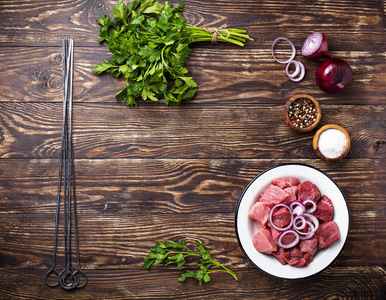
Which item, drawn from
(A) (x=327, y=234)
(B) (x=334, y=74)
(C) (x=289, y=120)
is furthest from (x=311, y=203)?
(B) (x=334, y=74)

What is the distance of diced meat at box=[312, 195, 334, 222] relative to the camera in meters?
1.65

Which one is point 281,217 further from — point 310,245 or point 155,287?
point 155,287

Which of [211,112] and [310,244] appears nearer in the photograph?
[310,244]

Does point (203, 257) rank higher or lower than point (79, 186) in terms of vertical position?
lower

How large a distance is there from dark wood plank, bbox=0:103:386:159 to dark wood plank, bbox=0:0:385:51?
381 millimetres

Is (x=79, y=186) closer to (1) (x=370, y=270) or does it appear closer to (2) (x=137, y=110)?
(2) (x=137, y=110)

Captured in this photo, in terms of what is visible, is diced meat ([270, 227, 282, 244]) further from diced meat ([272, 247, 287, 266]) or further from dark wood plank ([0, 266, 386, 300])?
dark wood plank ([0, 266, 386, 300])

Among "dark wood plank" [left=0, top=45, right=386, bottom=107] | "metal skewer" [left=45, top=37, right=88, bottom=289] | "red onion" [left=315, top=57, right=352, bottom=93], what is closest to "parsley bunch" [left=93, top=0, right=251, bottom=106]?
"dark wood plank" [left=0, top=45, right=386, bottom=107]

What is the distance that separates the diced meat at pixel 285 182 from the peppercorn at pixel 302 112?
0.95 ft

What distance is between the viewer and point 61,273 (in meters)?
1.74

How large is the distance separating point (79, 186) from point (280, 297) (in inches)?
48.4

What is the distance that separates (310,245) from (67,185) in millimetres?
1283

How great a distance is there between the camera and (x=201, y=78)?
1.79 meters

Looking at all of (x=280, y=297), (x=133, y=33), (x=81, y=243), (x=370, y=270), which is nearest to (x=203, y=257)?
(x=280, y=297)
